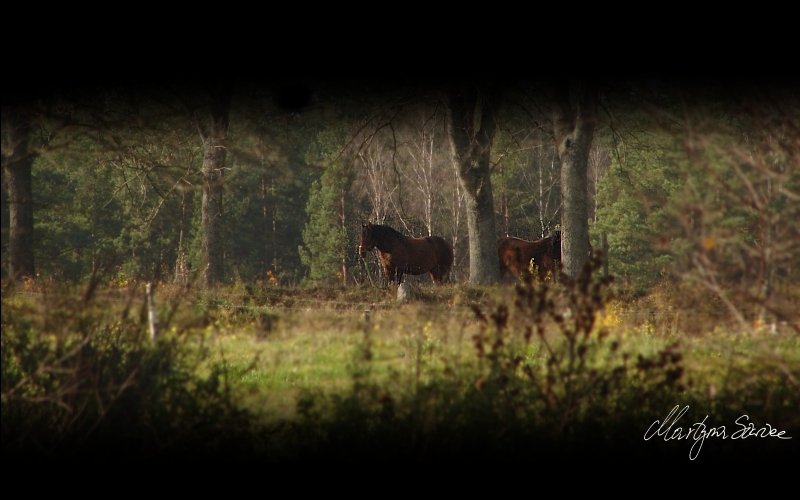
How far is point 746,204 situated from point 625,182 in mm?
6322

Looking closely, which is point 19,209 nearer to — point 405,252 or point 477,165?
point 477,165

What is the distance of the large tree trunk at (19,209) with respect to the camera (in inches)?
202

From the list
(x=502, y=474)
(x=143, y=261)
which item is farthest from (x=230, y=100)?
(x=502, y=474)

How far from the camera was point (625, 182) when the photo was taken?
11250 mm

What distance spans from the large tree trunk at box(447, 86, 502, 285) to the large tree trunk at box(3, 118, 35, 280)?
4.74 m

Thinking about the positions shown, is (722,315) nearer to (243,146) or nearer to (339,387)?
(339,387)

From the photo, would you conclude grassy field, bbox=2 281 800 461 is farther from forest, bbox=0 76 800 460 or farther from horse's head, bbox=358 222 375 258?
horse's head, bbox=358 222 375 258

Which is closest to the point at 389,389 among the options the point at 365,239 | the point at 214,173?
the point at 214,173

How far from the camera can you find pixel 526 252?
16.2m

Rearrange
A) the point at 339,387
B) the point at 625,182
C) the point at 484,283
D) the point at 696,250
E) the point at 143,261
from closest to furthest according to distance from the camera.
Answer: the point at 696,250
the point at 339,387
the point at 143,261
the point at 625,182
the point at 484,283
